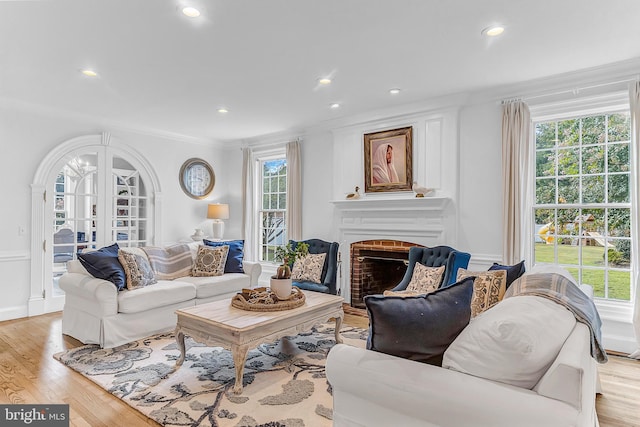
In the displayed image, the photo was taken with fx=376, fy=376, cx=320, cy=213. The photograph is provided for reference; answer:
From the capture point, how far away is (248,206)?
21.8 ft

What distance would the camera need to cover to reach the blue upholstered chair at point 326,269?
469cm

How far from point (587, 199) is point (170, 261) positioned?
4.75m

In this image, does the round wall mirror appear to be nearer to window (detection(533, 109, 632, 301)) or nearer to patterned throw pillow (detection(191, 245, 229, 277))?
patterned throw pillow (detection(191, 245, 229, 277))

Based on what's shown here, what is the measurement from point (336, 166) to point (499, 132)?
216 centimetres

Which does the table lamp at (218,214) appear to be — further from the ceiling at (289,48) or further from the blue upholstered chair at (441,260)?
the blue upholstered chair at (441,260)

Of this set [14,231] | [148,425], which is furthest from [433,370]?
[14,231]

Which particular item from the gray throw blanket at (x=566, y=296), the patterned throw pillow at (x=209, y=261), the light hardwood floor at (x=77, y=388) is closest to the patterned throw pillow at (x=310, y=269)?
the patterned throw pillow at (x=209, y=261)

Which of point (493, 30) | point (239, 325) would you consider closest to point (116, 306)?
point (239, 325)

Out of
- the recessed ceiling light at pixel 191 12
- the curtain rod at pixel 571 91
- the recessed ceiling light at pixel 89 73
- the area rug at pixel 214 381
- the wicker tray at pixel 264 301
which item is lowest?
the area rug at pixel 214 381

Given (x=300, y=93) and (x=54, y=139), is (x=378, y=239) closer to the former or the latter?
(x=300, y=93)

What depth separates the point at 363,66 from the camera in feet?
11.2

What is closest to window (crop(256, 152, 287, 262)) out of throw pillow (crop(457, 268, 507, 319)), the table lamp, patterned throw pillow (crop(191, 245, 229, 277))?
the table lamp

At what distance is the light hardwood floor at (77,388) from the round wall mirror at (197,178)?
3140mm

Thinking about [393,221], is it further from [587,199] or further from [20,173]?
[20,173]
